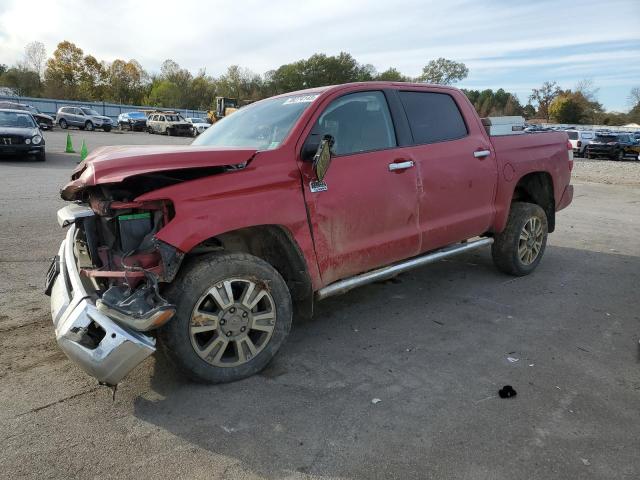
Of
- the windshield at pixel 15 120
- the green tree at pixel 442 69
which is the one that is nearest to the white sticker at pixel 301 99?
the windshield at pixel 15 120

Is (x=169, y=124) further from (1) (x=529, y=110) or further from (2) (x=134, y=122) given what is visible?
(1) (x=529, y=110)

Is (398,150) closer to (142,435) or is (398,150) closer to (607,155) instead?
(142,435)

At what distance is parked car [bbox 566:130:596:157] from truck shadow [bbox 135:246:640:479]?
86.3 ft

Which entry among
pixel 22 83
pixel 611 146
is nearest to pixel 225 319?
pixel 611 146

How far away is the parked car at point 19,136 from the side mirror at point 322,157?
574 inches

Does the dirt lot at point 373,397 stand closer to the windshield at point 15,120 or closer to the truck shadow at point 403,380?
the truck shadow at point 403,380

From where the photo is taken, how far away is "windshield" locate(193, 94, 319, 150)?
3686 mm

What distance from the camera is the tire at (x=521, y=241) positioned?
5.21 metres

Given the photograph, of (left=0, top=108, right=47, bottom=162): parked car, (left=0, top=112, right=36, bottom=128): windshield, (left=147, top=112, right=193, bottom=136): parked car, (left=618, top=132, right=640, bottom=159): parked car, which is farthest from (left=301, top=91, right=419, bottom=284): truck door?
(left=147, top=112, right=193, bottom=136): parked car

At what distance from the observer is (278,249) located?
11.7 feet

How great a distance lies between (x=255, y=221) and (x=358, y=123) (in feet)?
4.16

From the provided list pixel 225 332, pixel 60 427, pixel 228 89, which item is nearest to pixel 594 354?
pixel 225 332

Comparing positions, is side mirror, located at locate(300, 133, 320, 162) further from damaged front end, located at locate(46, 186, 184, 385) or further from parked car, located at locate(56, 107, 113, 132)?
parked car, located at locate(56, 107, 113, 132)

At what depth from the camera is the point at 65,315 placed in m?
2.84
